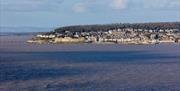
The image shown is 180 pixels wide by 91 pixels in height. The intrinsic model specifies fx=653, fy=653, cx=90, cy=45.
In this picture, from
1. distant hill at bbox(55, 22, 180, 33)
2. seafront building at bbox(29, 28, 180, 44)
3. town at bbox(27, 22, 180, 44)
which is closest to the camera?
town at bbox(27, 22, 180, 44)

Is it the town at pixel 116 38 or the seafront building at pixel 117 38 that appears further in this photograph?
the seafront building at pixel 117 38

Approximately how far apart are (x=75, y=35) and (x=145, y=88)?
120m

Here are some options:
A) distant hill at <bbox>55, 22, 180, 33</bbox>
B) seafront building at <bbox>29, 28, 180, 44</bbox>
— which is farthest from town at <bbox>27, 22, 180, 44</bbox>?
distant hill at <bbox>55, 22, 180, 33</bbox>

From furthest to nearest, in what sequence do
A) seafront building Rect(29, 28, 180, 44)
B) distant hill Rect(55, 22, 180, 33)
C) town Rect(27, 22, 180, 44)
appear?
distant hill Rect(55, 22, 180, 33) < seafront building Rect(29, 28, 180, 44) < town Rect(27, 22, 180, 44)

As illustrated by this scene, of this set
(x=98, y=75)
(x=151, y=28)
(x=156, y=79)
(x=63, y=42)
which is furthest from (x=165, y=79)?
(x=151, y=28)

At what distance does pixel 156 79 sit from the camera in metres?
45.9

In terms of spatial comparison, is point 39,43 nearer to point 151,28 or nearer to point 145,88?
point 151,28

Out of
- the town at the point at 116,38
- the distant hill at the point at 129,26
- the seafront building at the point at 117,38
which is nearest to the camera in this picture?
the town at the point at 116,38

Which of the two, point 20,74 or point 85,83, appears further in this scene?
point 20,74

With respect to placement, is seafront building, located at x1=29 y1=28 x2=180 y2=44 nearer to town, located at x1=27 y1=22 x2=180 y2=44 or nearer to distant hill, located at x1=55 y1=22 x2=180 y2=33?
town, located at x1=27 y1=22 x2=180 y2=44

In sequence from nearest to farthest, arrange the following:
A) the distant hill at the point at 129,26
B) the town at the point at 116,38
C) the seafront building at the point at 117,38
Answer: the town at the point at 116,38 < the seafront building at the point at 117,38 < the distant hill at the point at 129,26

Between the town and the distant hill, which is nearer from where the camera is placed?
the town

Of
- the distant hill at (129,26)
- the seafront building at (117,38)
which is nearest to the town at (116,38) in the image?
the seafront building at (117,38)

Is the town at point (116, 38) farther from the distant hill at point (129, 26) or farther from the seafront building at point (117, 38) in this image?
the distant hill at point (129, 26)
